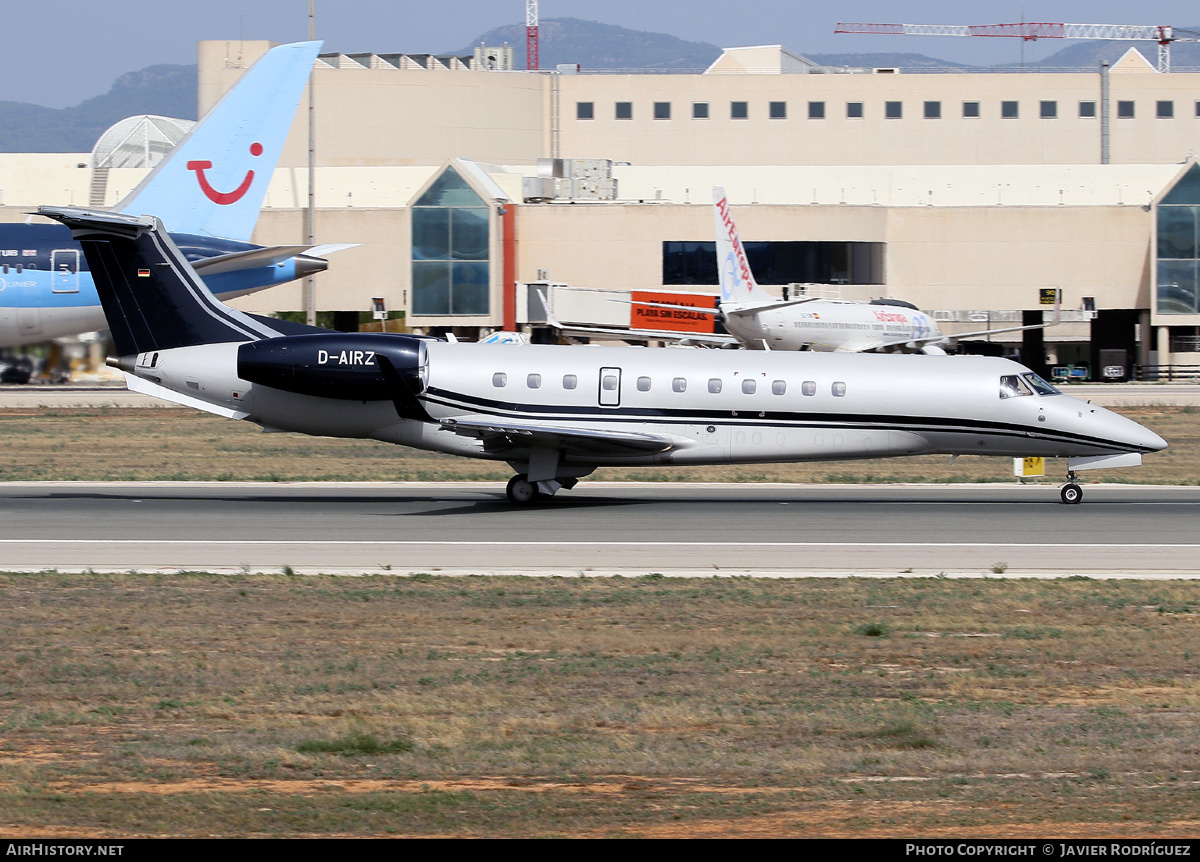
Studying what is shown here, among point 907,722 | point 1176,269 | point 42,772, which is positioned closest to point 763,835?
point 907,722

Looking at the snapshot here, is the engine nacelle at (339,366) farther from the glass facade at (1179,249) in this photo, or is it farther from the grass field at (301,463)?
the glass facade at (1179,249)

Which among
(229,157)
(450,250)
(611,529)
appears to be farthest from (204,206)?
(450,250)

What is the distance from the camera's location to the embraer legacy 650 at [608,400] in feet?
78.6

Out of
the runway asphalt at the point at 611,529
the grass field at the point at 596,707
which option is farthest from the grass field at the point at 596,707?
the runway asphalt at the point at 611,529

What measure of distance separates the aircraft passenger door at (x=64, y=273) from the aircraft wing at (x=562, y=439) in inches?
967

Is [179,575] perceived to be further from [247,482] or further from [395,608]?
[247,482]

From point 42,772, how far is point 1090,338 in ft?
242

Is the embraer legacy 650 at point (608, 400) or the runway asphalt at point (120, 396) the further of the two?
the runway asphalt at point (120, 396)

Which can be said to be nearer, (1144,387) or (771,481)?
(771,481)

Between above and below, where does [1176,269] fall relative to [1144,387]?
above

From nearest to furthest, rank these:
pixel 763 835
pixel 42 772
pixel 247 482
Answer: pixel 763 835 < pixel 42 772 < pixel 247 482

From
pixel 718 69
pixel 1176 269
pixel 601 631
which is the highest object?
pixel 718 69

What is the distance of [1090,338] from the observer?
75188mm

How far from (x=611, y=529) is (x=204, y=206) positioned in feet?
86.5
